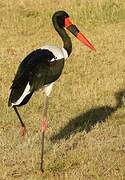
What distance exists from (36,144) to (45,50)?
168cm

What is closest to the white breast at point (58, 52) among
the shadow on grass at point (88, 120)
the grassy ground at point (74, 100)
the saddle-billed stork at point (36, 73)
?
the saddle-billed stork at point (36, 73)

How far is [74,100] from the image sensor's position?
12.7m

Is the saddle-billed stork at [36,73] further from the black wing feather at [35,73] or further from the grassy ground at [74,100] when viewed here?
the grassy ground at [74,100]

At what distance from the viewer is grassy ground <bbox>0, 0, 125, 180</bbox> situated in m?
8.28

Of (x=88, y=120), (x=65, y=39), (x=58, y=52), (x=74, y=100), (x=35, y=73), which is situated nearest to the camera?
(x=35, y=73)

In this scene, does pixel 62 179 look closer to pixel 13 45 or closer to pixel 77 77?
pixel 77 77

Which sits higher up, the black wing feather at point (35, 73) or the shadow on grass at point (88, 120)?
the black wing feather at point (35, 73)

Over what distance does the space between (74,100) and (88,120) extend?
141 centimetres

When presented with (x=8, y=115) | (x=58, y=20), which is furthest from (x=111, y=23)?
(x=58, y=20)

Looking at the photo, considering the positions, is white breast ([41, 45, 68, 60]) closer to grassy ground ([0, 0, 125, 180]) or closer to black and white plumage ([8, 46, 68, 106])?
black and white plumage ([8, 46, 68, 106])

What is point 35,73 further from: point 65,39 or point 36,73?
point 65,39

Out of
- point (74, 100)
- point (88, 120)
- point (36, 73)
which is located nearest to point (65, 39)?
point (36, 73)

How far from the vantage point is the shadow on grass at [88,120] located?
Answer: 407 inches

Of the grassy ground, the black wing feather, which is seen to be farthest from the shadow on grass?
the black wing feather
